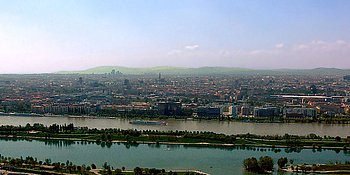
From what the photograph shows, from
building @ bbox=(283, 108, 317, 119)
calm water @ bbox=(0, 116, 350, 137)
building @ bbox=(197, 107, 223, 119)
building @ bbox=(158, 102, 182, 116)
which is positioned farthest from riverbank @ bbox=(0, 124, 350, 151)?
building @ bbox=(283, 108, 317, 119)

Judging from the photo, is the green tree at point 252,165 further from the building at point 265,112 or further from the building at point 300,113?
the building at point 300,113

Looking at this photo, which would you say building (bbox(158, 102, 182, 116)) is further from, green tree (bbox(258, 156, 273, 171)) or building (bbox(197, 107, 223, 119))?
green tree (bbox(258, 156, 273, 171))

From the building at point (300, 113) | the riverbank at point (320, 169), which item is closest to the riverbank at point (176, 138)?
the riverbank at point (320, 169)

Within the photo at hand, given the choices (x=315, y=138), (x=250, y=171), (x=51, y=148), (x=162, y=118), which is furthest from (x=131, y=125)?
(x=250, y=171)

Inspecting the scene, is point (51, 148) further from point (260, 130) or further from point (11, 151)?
point (260, 130)

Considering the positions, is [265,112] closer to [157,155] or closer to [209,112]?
[209,112]

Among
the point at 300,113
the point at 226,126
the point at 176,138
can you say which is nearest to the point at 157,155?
the point at 176,138
